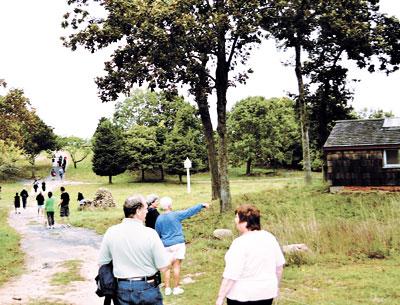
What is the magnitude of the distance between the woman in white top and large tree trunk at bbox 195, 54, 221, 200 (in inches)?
743

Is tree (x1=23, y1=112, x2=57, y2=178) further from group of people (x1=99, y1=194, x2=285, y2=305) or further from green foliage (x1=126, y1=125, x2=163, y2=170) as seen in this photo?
group of people (x1=99, y1=194, x2=285, y2=305)

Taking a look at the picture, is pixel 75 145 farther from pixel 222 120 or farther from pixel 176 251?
pixel 176 251

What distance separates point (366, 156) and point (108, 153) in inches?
1595

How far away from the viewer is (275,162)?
245 ft

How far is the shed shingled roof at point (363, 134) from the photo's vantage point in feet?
91.2

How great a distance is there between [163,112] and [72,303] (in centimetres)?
6471

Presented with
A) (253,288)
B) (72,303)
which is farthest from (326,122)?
(253,288)

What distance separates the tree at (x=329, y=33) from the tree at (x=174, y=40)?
6.65 ft

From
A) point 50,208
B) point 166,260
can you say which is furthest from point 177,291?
point 50,208

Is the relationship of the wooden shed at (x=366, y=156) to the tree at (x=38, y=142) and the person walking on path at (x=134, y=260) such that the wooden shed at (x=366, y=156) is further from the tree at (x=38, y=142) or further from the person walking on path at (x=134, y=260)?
the tree at (x=38, y=142)

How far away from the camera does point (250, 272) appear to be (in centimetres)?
483

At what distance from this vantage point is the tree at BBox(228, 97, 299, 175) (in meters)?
67.6

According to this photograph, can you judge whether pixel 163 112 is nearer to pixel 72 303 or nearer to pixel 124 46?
pixel 124 46

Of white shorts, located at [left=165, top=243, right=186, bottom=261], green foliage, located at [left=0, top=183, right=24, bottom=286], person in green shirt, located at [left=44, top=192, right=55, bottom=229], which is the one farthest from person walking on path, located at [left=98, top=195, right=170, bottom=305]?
person in green shirt, located at [left=44, top=192, right=55, bottom=229]
